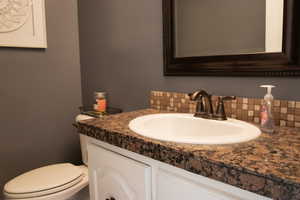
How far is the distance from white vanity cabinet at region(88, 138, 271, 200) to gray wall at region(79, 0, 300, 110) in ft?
1.71

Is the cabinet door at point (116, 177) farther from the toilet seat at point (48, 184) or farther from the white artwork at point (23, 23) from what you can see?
the white artwork at point (23, 23)

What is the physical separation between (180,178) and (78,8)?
5.93 feet

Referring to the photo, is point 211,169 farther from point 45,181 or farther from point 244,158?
point 45,181

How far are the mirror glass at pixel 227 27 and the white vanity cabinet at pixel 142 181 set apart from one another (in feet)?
2.00

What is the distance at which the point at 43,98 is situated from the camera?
5.93 feet

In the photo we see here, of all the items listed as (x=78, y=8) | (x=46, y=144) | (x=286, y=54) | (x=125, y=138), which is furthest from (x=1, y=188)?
(x=286, y=54)

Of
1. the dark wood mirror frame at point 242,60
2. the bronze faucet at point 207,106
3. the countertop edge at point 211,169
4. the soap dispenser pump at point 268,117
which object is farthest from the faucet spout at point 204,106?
the countertop edge at point 211,169

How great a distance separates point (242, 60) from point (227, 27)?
0.58 ft

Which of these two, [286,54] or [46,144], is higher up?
[286,54]

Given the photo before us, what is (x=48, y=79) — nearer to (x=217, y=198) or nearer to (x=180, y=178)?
(x=180, y=178)

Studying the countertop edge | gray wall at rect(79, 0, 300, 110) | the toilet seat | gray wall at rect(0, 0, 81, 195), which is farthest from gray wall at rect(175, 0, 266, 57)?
gray wall at rect(0, 0, 81, 195)

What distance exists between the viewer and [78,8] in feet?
6.43

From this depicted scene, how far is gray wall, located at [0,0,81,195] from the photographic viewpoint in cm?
165

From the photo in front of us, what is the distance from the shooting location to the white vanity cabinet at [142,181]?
58 cm
